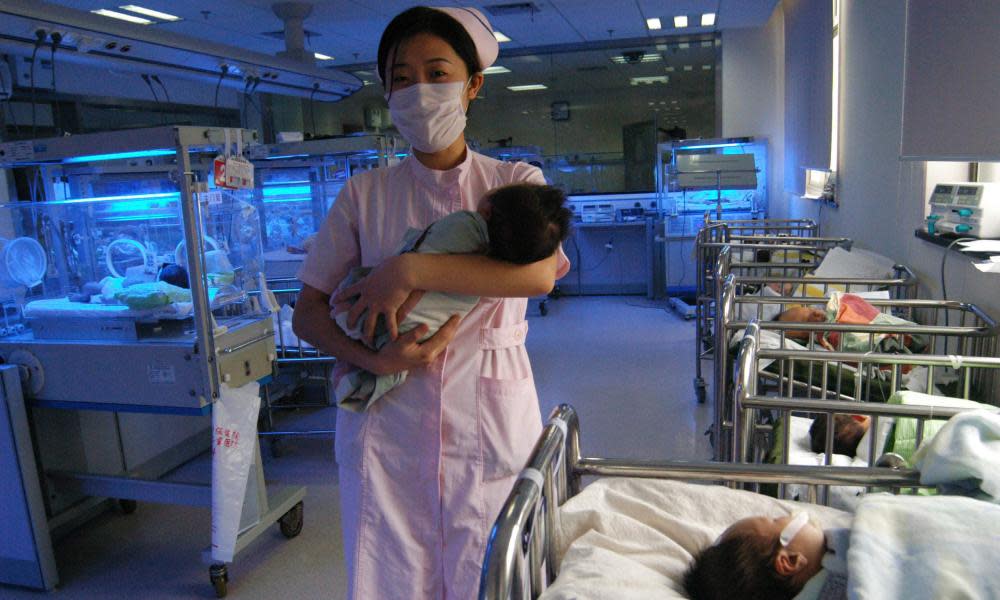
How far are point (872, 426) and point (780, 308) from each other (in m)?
1.61

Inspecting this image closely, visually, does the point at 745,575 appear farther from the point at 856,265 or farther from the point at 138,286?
the point at 856,265

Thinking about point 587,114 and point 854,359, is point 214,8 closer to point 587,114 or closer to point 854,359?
point 587,114

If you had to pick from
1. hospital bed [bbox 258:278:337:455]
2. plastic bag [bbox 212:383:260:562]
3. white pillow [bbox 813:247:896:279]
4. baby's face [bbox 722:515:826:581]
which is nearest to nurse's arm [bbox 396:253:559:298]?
baby's face [bbox 722:515:826:581]

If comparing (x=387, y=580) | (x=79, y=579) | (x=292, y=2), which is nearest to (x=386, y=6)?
(x=292, y=2)

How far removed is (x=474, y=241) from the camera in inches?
42.2

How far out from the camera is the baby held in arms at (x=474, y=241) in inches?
41.4

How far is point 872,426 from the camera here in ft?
4.42

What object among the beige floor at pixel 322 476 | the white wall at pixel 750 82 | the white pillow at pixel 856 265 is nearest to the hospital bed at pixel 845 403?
the white pillow at pixel 856 265

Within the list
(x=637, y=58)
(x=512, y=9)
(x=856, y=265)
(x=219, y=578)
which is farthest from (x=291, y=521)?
(x=637, y=58)

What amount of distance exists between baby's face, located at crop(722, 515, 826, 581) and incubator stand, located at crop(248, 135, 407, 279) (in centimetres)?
312

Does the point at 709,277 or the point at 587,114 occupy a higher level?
the point at 587,114

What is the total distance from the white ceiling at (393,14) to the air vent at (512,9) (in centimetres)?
6

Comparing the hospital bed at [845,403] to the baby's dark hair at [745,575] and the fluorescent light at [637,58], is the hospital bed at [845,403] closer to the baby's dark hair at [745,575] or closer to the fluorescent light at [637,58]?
the baby's dark hair at [745,575]

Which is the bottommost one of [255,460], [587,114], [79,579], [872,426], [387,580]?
[79,579]
